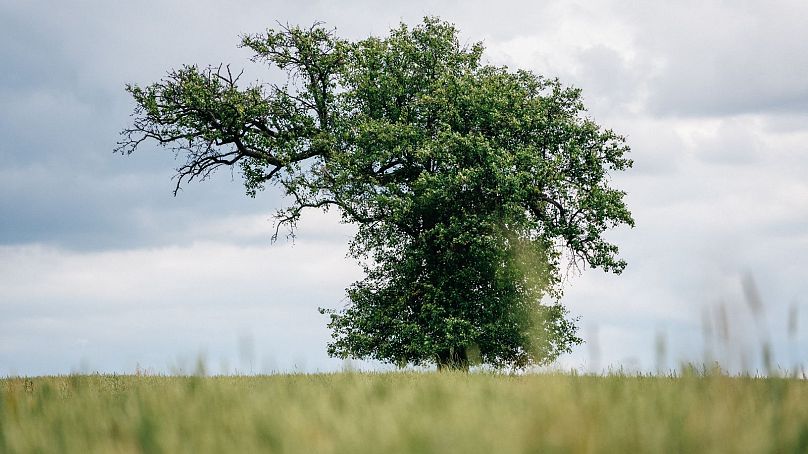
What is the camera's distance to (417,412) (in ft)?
20.8

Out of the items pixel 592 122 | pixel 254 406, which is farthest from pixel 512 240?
pixel 254 406

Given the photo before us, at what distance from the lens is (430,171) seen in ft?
84.0

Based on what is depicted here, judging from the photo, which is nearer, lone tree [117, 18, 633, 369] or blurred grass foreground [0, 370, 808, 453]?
blurred grass foreground [0, 370, 808, 453]

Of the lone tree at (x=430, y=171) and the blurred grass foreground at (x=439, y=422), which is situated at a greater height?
the lone tree at (x=430, y=171)

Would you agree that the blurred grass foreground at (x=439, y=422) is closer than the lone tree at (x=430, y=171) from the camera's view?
Yes

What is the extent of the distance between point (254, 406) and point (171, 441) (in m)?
1.55

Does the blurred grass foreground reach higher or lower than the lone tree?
lower

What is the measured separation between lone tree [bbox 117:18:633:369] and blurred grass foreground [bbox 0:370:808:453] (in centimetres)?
1493

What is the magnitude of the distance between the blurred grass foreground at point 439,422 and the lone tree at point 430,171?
49.0 feet

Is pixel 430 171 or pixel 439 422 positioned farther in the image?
pixel 430 171

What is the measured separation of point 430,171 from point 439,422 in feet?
67.0

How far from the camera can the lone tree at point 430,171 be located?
954 inches

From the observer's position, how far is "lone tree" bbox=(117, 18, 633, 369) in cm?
2423

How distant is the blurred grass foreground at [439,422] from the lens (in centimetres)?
521
